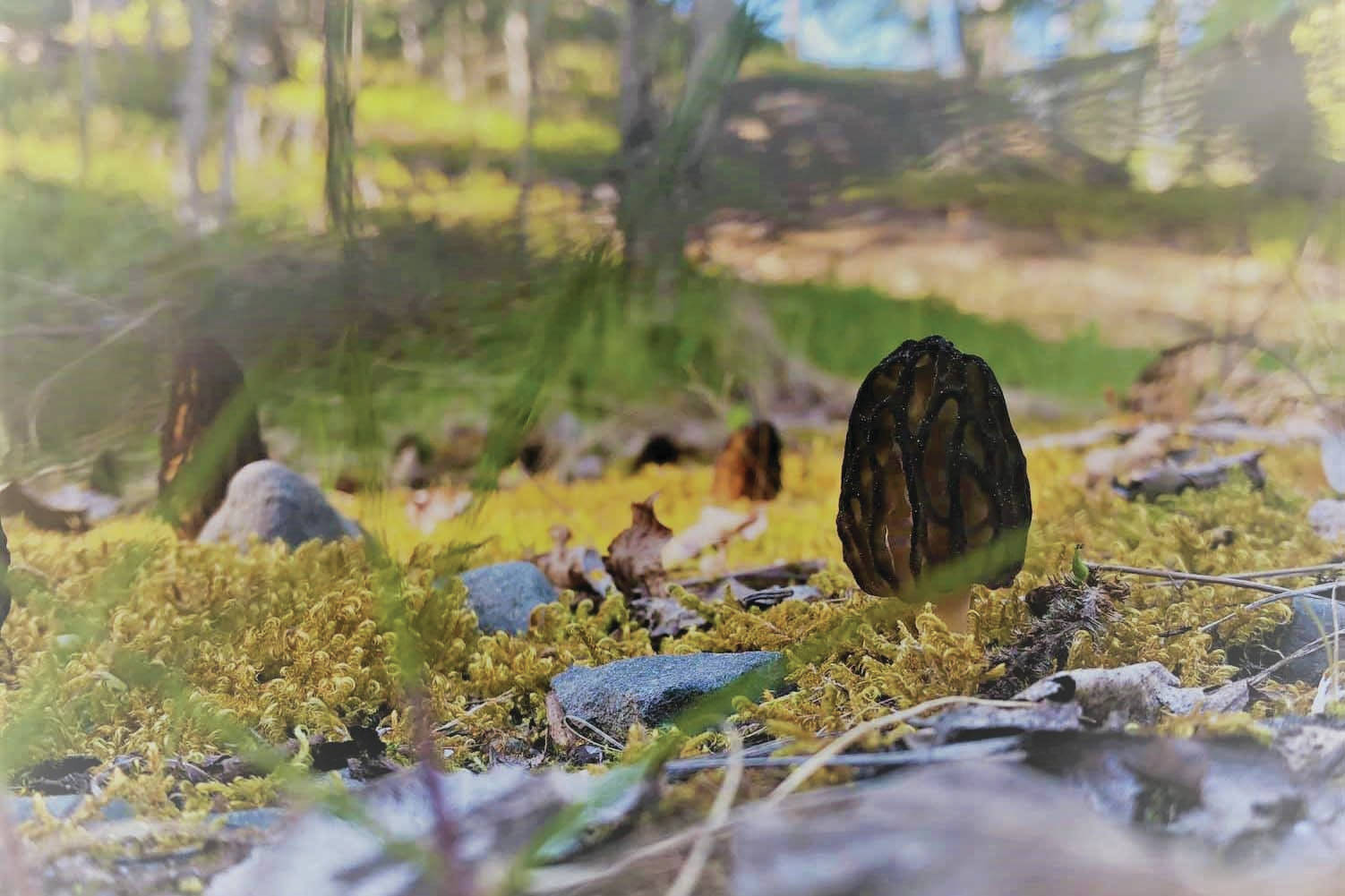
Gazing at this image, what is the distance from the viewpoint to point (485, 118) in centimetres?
98

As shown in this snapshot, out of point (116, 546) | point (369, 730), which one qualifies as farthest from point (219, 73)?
point (369, 730)

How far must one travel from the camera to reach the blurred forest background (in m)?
0.79

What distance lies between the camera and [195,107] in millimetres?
859

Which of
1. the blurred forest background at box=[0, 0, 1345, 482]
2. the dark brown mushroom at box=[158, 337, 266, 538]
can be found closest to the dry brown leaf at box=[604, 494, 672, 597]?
the blurred forest background at box=[0, 0, 1345, 482]

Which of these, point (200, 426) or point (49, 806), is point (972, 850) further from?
point (200, 426)

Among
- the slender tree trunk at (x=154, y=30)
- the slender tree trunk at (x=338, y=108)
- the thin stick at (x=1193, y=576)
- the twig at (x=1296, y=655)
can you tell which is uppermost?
the slender tree trunk at (x=154, y=30)

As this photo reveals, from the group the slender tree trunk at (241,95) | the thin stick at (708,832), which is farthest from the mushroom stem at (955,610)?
the slender tree trunk at (241,95)

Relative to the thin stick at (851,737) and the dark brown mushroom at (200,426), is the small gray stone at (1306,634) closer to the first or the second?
the thin stick at (851,737)

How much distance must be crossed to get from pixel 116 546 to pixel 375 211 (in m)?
0.35

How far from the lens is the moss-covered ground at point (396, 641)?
49 centimetres

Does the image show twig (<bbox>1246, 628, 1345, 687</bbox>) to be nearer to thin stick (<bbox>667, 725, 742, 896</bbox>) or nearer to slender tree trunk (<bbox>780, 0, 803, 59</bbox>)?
thin stick (<bbox>667, 725, 742, 896</bbox>)

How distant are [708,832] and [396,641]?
180 millimetres

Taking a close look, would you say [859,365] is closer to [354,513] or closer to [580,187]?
[580,187]

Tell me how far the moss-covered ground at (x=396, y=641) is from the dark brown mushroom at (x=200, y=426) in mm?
38
